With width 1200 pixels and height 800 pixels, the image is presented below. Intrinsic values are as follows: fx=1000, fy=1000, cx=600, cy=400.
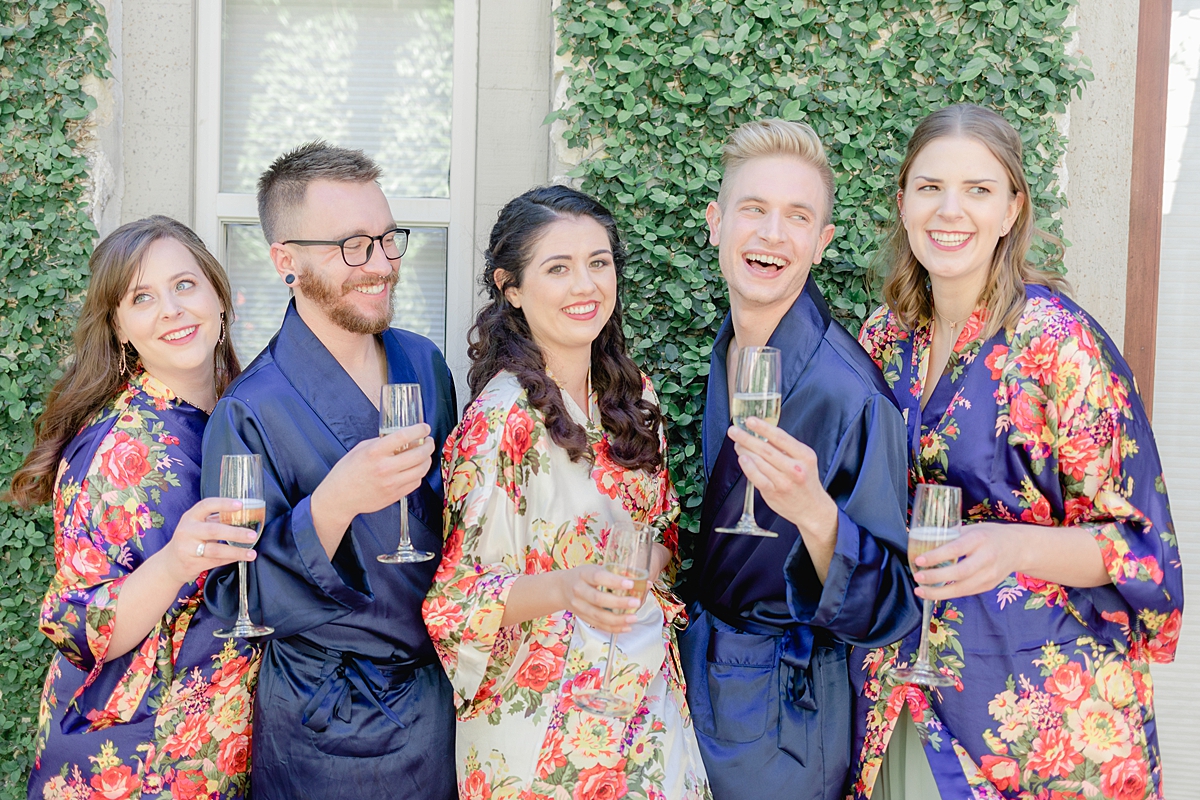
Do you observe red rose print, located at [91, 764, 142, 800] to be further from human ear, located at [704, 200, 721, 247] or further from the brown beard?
human ear, located at [704, 200, 721, 247]

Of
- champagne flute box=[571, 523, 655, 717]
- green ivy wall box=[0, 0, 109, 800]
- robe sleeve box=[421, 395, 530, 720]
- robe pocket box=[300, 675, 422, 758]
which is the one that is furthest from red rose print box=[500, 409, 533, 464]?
green ivy wall box=[0, 0, 109, 800]

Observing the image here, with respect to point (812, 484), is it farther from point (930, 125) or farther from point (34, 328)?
point (34, 328)

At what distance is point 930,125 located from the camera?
9.11 feet

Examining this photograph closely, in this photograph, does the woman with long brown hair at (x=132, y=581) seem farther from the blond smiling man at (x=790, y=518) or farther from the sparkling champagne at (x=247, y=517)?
the blond smiling man at (x=790, y=518)

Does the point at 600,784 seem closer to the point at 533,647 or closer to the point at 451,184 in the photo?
the point at 533,647

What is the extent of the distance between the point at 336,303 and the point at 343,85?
1.57 m

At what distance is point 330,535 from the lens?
247cm

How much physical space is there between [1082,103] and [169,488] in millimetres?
3456

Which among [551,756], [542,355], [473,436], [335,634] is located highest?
[542,355]

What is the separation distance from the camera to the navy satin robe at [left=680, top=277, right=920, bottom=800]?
2449 mm

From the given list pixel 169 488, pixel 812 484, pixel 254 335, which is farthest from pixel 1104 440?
pixel 254 335

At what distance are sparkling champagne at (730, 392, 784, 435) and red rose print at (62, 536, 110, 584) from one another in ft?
5.66

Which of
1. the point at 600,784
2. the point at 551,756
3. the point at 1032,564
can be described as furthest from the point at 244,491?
the point at 1032,564

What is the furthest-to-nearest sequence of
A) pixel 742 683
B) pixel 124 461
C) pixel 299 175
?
pixel 299 175
pixel 124 461
pixel 742 683
